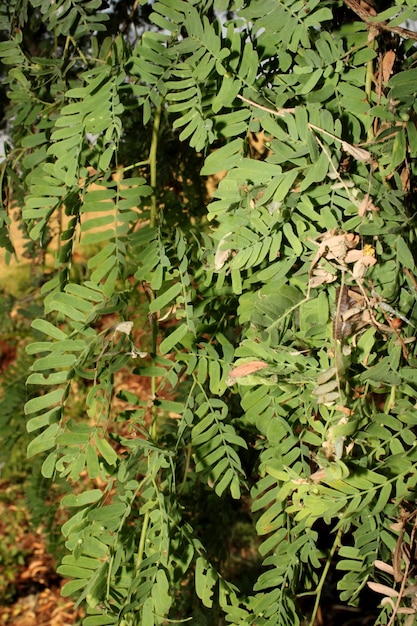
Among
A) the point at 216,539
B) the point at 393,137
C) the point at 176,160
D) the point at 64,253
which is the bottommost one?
the point at 216,539

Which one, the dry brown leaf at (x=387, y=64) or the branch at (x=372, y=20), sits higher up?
the branch at (x=372, y=20)

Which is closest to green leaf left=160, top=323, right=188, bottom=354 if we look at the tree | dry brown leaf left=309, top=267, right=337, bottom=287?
the tree

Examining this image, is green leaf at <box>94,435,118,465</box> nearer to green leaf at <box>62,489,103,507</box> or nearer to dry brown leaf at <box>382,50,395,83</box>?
green leaf at <box>62,489,103,507</box>

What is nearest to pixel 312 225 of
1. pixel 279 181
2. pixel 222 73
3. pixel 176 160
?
pixel 279 181

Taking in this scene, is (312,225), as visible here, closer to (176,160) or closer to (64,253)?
(64,253)

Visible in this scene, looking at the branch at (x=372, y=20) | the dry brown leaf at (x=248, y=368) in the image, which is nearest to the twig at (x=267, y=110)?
the branch at (x=372, y=20)

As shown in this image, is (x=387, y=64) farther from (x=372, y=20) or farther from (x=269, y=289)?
(x=269, y=289)

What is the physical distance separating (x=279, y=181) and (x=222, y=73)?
0.34ft

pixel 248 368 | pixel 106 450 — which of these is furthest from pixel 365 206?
pixel 106 450

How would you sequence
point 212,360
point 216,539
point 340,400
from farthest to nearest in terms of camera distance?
point 216,539, point 212,360, point 340,400

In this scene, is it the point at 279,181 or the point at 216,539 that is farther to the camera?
the point at 216,539

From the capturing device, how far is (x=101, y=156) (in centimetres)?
59

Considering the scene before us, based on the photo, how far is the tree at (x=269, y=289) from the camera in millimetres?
527

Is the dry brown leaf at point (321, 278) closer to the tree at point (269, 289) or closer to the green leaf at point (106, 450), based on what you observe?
the tree at point (269, 289)
